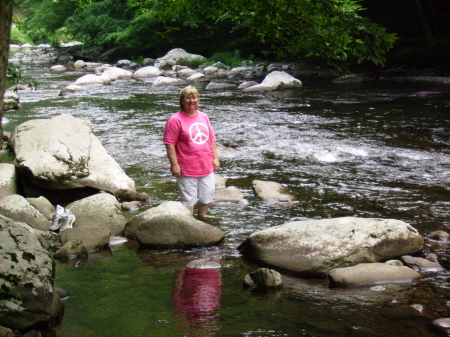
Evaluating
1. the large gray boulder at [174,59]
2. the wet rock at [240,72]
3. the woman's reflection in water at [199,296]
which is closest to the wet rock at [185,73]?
the wet rock at [240,72]

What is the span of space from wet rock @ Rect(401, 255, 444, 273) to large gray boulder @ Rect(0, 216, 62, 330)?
105 inches

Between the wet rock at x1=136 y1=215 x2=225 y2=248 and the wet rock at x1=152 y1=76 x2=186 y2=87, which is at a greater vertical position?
the wet rock at x1=152 y1=76 x2=186 y2=87

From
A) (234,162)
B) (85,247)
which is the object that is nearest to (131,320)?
(85,247)

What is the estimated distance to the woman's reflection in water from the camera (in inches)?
125

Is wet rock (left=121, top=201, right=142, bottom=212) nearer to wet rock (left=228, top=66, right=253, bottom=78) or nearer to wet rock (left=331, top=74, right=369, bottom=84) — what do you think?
wet rock (left=331, top=74, right=369, bottom=84)

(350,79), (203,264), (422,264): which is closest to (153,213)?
(203,264)

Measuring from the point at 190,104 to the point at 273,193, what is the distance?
180cm

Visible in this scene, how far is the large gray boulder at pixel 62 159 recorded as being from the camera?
6.03 m

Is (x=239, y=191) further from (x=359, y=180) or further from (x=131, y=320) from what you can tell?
(x=131, y=320)

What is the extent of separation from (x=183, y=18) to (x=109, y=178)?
3.62 meters

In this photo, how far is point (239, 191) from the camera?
6.49 meters

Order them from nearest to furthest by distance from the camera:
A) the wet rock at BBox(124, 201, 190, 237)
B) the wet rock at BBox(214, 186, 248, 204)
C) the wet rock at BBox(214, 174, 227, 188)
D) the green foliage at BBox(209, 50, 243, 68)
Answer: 1. the wet rock at BBox(124, 201, 190, 237)
2. the wet rock at BBox(214, 186, 248, 204)
3. the wet rock at BBox(214, 174, 227, 188)
4. the green foliage at BBox(209, 50, 243, 68)

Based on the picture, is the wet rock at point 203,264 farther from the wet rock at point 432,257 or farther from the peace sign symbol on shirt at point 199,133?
the wet rock at point 432,257

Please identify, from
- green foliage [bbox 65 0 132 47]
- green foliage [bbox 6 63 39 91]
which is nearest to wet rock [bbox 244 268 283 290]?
green foliage [bbox 6 63 39 91]
